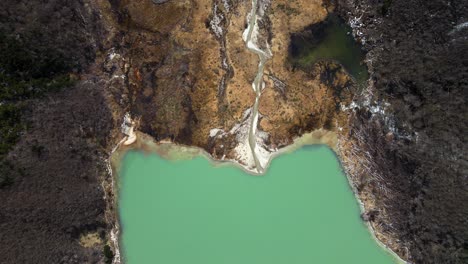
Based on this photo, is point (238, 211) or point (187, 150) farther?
point (187, 150)

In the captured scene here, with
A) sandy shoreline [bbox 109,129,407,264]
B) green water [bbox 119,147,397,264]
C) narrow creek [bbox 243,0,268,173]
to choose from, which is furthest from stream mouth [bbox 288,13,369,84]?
green water [bbox 119,147,397,264]

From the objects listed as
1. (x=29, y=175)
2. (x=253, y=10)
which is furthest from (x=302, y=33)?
(x=29, y=175)

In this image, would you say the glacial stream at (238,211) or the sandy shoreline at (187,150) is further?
the sandy shoreline at (187,150)

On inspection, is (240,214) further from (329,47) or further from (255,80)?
(329,47)

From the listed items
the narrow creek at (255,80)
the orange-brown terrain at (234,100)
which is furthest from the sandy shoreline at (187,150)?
the narrow creek at (255,80)

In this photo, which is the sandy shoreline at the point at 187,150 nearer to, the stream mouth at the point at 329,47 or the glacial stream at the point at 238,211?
the glacial stream at the point at 238,211

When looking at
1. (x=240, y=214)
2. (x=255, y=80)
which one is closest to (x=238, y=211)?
(x=240, y=214)
